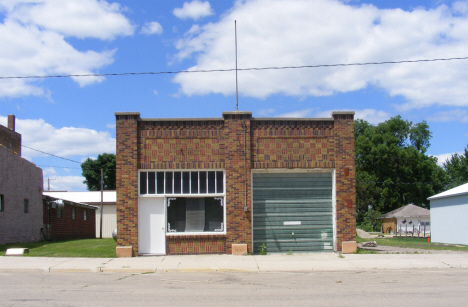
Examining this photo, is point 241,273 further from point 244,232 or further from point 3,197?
point 3,197

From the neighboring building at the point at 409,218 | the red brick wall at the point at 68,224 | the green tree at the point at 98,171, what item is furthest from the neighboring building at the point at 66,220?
the neighboring building at the point at 409,218

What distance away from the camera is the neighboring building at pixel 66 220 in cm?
2902

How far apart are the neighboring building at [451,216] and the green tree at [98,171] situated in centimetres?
4841

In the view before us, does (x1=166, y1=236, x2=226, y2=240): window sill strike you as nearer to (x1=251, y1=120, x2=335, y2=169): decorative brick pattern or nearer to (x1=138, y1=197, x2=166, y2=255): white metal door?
(x1=138, y1=197, x2=166, y2=255): white metal door

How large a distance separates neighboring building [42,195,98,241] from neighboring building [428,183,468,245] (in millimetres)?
25071

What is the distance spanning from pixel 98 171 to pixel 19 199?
4565cm

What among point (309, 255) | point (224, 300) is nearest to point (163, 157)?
point (309, 255)

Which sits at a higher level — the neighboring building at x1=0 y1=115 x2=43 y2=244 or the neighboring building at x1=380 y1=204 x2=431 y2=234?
the neighboring building at x1=0 y1=115 x2=43 y2=244

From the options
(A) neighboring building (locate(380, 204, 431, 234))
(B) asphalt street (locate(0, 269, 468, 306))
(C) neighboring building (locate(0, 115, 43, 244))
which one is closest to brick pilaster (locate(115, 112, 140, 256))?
(B) asphalt street (locate(0, 269, 468, 306))

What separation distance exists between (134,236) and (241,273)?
4.89 metres

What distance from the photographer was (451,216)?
31000 mm

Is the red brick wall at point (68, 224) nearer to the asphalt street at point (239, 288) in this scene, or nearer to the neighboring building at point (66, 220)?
the neighboring building at point (66, 220)

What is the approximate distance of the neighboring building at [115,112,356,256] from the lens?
16.8 metres

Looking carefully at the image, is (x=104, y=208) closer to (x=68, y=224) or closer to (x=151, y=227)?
(x=68, y=224)
